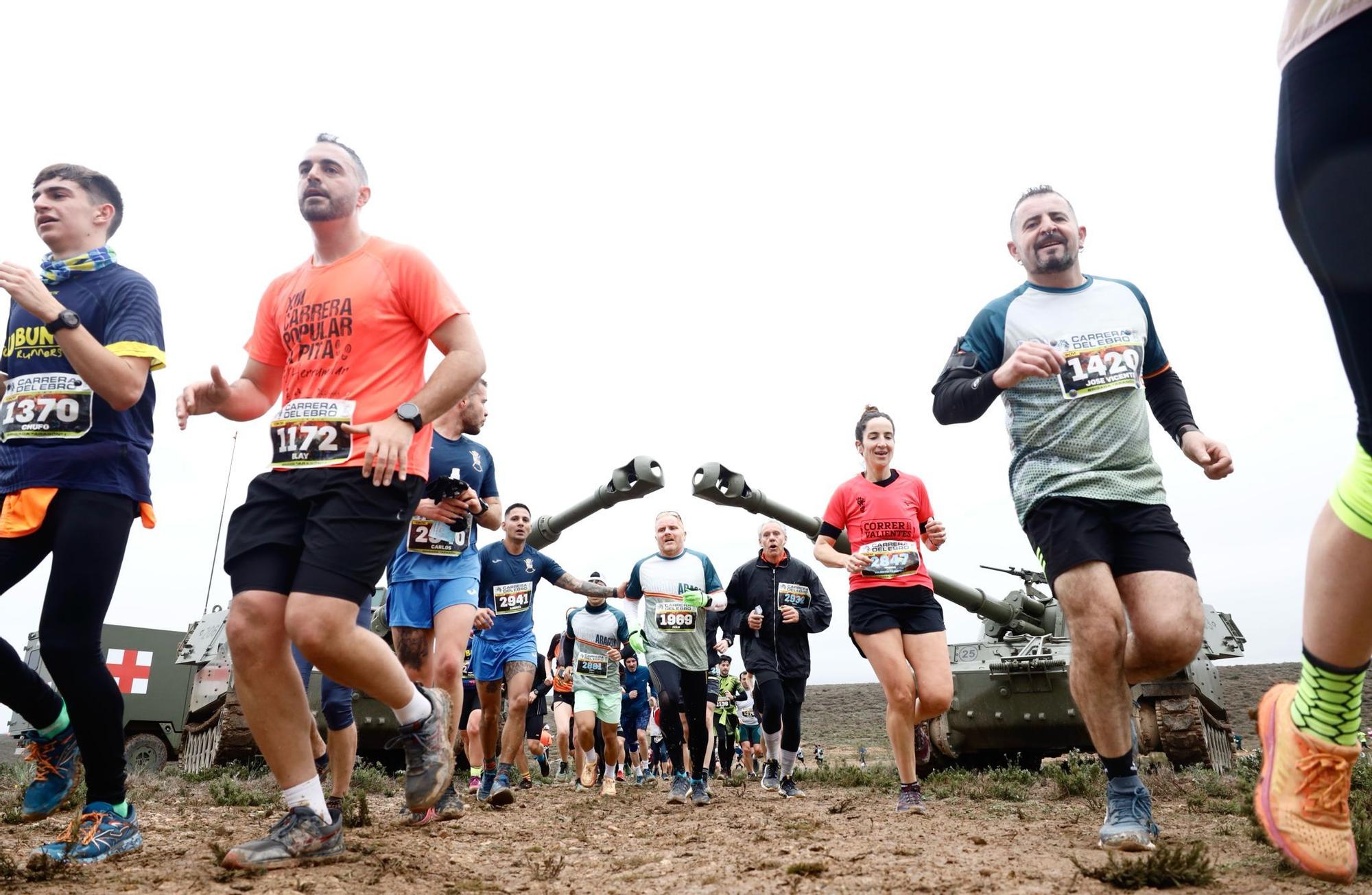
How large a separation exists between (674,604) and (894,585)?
2277mm

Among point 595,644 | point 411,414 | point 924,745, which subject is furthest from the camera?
point 924,745

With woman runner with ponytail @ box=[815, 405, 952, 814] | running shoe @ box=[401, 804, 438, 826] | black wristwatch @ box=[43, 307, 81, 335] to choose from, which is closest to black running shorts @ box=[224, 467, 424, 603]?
black wristwatch @ box=[43, 307, 81, 335]

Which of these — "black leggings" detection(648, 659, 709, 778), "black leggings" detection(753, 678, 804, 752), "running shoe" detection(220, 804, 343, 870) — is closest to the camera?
"running shoe" detection(220, 804, 343, 870)

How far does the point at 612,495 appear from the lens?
713cm

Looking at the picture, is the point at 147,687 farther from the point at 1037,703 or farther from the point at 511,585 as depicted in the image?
the point at 1037,703

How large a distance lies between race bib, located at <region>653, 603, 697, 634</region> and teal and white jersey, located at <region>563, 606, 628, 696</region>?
1.77 metres

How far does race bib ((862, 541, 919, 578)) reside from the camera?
5855mm

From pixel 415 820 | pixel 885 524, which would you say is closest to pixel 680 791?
pixel 885 524

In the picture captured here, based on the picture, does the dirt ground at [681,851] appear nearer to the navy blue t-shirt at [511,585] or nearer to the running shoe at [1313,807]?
the running shoe at [1313,807]

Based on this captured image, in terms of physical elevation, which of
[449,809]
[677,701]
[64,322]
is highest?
[64,322]

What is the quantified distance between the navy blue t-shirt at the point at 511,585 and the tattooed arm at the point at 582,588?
0.24ft

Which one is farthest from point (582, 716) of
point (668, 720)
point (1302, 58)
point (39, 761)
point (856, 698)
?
point (856, 698)

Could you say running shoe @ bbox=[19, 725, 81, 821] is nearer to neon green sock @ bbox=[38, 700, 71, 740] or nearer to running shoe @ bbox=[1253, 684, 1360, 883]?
neon green sock @ bbox=[38, 700, 71, 740]

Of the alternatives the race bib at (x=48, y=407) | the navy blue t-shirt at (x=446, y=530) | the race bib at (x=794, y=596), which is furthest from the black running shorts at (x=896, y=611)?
the race bib at (x=48, y=407)
